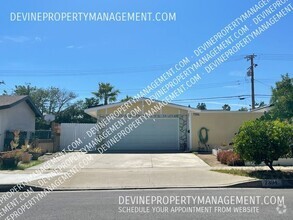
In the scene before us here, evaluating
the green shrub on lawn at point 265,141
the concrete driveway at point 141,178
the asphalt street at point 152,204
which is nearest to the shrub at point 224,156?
the concrete driveway at point 141,178

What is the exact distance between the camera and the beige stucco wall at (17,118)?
20.0m

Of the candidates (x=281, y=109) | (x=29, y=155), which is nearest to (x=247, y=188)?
(x=281, y=109)

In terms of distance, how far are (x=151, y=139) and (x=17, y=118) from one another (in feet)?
31.0

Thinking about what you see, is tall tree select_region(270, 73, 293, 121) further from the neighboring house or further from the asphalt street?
the neighboring house

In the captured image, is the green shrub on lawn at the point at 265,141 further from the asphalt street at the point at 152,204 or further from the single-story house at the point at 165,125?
the single-story house at the point at 165,125

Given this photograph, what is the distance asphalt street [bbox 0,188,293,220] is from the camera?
6.42m

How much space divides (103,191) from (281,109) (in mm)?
11393

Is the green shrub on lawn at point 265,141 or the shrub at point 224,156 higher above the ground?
the green shrub on lawn at point 265,141

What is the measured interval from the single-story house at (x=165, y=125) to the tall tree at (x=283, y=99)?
5.13 meters

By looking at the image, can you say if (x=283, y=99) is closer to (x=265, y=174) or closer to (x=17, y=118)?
(x=265, y=174)

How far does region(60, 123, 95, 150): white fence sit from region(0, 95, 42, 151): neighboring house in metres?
2.76

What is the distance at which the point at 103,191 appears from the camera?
9.31 metres

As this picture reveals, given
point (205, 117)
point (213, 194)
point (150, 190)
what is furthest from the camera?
point (205, 117)

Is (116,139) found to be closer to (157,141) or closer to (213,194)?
(157,141)
